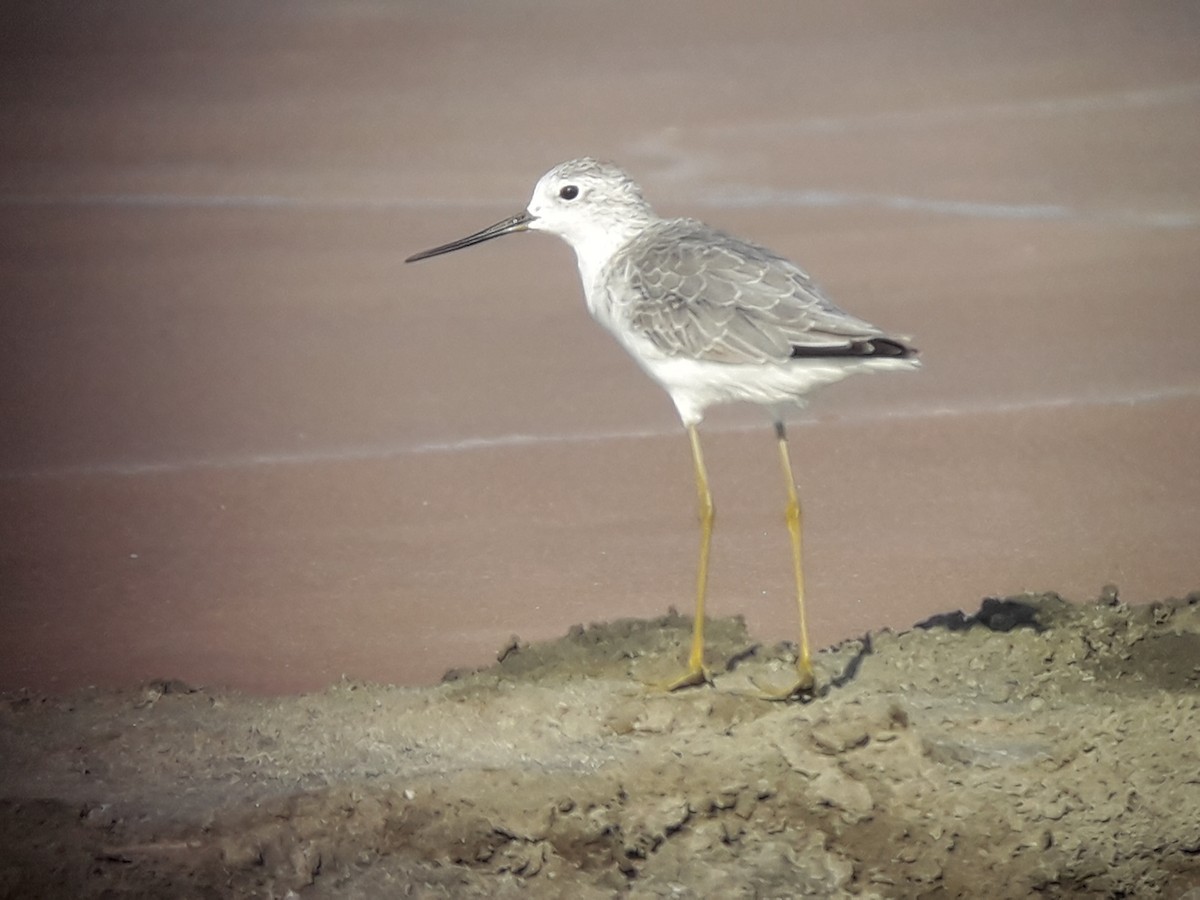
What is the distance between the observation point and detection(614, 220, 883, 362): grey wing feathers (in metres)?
5.42

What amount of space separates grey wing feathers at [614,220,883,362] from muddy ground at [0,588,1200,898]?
106cm

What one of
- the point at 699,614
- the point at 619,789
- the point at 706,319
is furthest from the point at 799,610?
the point at 619,789

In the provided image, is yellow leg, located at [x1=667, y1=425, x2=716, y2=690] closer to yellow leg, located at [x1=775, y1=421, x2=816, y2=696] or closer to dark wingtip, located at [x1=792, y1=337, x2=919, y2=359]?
yellow leg, located at [x1=775, y1=421, x2=816, y2=696]

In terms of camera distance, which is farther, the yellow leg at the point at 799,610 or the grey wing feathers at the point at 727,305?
the yellow leg at the point at 799,610

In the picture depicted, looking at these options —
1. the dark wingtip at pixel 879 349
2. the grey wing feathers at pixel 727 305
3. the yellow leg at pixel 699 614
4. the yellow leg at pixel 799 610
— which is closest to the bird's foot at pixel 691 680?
the yellow leg at pixel 699 614

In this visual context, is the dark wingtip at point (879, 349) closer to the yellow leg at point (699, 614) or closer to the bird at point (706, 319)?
the bird at point (706, 319)

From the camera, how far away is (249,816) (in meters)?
4.69

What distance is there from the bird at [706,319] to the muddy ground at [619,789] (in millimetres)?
502

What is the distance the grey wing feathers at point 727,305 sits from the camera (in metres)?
5.42

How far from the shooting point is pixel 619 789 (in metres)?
4.89

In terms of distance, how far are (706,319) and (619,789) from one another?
60.2 inches

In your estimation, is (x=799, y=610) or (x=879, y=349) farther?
(x=799, y=610)

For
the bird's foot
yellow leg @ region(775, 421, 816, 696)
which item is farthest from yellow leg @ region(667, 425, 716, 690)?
yellow leg @ region(775, 421, 816, 696)

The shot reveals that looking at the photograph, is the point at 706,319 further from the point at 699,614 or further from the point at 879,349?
the point at 699,614
